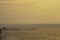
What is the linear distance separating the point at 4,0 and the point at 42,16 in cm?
31

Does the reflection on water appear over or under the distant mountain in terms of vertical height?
under

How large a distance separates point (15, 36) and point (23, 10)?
21 centimetres

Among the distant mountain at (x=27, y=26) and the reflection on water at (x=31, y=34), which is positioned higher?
the distant mountain at (x=27, y=26)

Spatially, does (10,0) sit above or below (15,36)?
above

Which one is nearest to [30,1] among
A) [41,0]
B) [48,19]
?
[41,0]

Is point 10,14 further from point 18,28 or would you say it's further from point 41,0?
point 41,0

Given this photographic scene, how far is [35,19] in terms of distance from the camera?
87cm

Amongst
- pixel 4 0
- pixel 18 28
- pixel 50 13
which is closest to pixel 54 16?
pixel 50 13

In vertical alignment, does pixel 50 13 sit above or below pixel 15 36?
above

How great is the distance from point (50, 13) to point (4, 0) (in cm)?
36

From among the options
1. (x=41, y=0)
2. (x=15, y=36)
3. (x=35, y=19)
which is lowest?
(x=15, y=36)

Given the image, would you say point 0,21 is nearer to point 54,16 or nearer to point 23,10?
point 23,10

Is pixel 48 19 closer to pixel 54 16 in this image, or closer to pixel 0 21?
pixel 54 16

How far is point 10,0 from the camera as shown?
2.95ft
